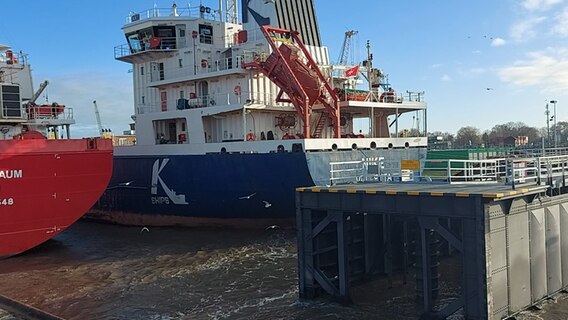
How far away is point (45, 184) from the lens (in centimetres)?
2038

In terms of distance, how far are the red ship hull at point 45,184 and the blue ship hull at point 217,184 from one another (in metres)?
4.71

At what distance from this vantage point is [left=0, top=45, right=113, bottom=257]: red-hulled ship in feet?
64.4

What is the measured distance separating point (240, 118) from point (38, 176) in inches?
399

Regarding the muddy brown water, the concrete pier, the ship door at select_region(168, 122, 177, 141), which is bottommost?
the muddy brown water

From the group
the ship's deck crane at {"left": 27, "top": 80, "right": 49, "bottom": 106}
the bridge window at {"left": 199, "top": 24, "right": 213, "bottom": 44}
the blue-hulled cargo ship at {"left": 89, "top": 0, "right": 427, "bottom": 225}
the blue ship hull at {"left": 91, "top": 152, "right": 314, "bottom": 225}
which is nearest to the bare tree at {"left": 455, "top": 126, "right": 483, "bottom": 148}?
the blue-hulled cargo ship at {"left": 89, "top": 0, "right": 427, "bottom": 225}

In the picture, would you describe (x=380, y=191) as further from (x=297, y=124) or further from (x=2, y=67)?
(x=2, y=67)

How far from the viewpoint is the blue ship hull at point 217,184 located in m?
23.0

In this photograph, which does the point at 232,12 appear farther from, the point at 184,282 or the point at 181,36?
the point at 184,282

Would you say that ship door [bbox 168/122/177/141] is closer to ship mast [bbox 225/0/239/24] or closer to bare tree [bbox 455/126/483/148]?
ship mast [bbox 225/0/239/24]

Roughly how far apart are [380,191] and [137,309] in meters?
7.44

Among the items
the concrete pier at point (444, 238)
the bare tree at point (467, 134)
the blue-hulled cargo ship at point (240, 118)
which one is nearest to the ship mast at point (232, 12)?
the blue-hulled cargo ship at point (240, 118)

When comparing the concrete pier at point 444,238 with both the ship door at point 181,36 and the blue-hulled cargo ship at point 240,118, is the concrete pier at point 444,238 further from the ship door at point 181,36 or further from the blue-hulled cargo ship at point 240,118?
the ship door at point 181,36

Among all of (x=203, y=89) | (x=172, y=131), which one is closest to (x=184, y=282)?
(x=203, y=89)

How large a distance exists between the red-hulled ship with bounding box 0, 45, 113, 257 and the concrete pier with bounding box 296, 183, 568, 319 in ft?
36.9
